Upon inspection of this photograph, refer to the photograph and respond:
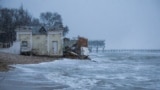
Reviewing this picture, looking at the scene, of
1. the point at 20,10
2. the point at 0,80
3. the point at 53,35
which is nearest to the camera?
the point at 0,80

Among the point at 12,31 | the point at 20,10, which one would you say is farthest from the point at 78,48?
the point at 20,10

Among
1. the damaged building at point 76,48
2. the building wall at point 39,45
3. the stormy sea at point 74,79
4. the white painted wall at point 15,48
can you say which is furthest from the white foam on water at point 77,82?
the damaged building at point 76,48

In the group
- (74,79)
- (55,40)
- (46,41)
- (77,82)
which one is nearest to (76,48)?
(55,40)

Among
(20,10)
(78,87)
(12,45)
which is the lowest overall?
(78,87)

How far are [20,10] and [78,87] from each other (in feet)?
206

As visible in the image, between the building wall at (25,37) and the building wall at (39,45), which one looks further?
the building wall at (39,45)

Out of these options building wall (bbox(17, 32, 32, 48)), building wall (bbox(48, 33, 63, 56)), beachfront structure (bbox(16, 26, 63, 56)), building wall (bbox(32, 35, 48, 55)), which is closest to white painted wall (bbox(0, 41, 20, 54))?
building wall (bbox(17, 32, 32, 48))

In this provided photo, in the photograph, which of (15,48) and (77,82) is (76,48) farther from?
(77,82)

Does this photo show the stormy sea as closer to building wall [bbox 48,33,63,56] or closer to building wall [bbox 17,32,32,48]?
building wall [bbox 17,32,32,48]

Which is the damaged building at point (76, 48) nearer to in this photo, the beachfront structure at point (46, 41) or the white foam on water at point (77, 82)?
the beachfront structure at point (46, 41)

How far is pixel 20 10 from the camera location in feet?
249

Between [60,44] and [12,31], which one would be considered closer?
[60,44]

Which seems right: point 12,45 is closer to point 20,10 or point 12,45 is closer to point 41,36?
point 41,36

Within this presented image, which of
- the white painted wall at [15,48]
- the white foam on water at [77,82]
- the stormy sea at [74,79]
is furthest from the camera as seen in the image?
the white painted wall at [15,48]
